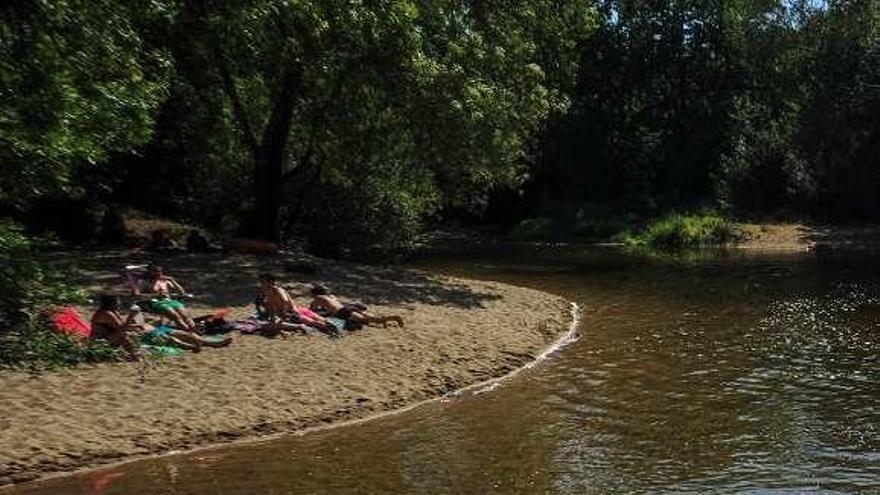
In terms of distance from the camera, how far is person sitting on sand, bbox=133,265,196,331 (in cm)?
1658

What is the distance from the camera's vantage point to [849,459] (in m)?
11.2

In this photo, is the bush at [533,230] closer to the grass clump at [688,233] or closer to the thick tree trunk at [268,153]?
the grass clump at [688,233]

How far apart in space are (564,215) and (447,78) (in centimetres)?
3406

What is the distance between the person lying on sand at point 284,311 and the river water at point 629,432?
3726mm

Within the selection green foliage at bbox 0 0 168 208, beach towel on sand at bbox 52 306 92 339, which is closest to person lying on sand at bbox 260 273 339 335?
beach towel on sand at bbox 52 306 92 339

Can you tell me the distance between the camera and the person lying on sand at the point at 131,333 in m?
14.6

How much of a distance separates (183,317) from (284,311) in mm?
1922

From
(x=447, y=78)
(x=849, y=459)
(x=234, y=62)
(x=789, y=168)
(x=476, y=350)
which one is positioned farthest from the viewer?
(x=789, y=168)

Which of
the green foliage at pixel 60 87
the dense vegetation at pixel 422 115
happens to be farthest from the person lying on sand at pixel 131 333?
the green foliage at pixel 60 87

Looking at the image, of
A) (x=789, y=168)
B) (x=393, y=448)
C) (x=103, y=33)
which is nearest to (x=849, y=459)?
(x=393, y=448)

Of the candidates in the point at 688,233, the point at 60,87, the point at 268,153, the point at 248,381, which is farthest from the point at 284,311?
the point at 688,233

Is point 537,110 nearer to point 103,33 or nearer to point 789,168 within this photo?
point 103,33

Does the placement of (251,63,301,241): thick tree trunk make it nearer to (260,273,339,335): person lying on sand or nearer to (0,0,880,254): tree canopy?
(0,0,880,254): tree canopy

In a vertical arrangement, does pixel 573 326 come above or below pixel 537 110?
below
